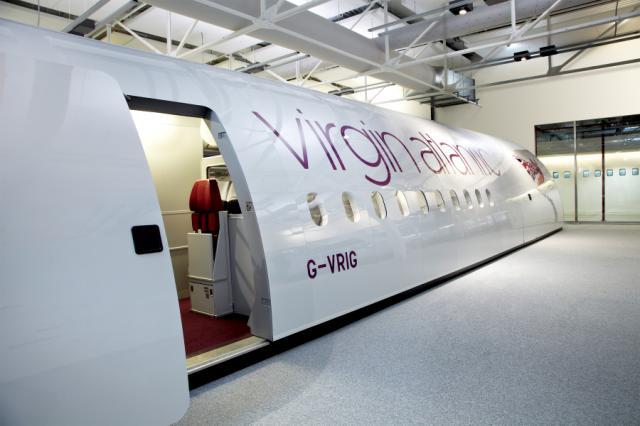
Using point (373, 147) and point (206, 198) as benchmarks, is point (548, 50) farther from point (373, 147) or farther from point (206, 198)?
point (206, 198)

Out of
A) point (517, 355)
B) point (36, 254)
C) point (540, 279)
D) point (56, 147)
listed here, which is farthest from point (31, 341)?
point (540, 279)

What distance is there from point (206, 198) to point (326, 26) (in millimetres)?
4332

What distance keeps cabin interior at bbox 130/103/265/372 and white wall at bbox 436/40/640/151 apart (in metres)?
12.8

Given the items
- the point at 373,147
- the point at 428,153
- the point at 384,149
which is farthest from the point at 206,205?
the point at 428,153

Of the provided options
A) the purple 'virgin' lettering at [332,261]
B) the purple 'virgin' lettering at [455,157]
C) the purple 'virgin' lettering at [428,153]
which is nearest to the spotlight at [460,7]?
the purple 'virgin' lettering at [455,157]

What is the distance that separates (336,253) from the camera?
172 inches

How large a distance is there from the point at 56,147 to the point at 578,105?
16118 millimetres

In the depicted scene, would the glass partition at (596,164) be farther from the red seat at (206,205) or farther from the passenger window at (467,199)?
the red seat at (206,205)

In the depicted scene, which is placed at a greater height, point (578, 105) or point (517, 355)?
point (578, 105)

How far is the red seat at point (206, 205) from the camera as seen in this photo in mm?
5145

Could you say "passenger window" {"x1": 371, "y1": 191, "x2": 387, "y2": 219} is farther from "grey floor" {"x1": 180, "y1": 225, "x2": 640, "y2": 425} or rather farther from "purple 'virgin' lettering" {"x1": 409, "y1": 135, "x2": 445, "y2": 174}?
"purple 'virgin' lettering" {"x1": 409, "y1": 135, "x2": 445, "y2": 174}

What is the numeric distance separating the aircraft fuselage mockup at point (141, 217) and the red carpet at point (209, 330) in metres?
0.54

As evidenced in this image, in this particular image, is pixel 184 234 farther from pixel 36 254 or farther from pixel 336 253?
pixel 36 254

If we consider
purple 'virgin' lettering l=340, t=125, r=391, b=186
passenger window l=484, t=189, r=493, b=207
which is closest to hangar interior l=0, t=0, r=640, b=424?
purple 'virgin' lettering l=340, t=125, r=391, b=186
